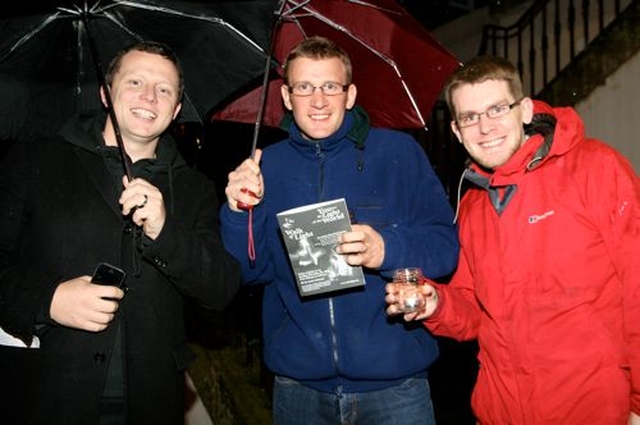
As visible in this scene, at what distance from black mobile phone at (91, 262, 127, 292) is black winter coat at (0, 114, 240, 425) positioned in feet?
0.46

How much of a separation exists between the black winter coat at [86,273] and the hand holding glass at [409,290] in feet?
2.50

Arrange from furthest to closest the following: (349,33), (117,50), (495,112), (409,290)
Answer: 1. (349,33)
2. (117,50)
3. (495,112)
4. (409,290)

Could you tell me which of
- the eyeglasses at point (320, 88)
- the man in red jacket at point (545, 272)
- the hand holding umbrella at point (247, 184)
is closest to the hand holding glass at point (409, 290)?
the man in red jacket at point (545, 272)

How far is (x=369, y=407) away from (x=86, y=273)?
1.41 meters

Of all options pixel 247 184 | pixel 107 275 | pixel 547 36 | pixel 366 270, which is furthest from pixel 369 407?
pixel 547 36

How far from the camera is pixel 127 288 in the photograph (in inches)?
94.7

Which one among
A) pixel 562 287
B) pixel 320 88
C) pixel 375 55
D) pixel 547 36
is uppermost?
pixel 547 36

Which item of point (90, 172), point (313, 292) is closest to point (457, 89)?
point (313, 292)

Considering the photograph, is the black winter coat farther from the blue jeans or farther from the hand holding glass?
the hand holding glass

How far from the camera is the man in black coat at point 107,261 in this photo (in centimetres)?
225

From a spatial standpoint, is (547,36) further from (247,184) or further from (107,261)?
(107,261)

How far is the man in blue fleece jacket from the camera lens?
2.54 meters

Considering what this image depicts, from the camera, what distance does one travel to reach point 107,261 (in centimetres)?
238

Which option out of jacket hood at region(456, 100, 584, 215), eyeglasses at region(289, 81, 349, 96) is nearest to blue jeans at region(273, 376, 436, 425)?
jacket hood at region(456, 100, 584, 215)
